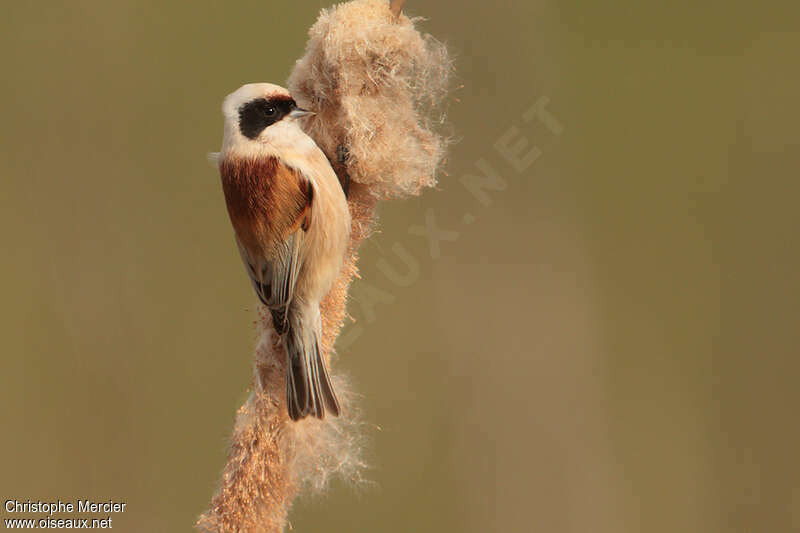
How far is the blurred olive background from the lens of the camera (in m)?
3.29

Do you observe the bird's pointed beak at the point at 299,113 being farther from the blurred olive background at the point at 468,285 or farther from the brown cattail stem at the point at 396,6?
the blurred olive background at the point at 468,285

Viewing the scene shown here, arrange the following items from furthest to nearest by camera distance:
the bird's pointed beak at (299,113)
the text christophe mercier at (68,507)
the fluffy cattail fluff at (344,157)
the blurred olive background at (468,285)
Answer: the blurred olive background at (468,285) < the text christophe mercier at (68,507) < the bird's pointed beak at (299,113) < the fluffy cattail fluff at (344,157)

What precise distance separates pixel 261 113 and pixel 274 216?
29cm

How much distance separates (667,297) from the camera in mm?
3770

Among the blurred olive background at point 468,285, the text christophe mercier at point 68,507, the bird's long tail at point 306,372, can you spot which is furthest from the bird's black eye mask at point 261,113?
the text christophe mercier at point 68,507

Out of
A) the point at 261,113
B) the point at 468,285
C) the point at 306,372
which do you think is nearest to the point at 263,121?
the point at 261,113

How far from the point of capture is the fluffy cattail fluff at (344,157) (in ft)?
5.42

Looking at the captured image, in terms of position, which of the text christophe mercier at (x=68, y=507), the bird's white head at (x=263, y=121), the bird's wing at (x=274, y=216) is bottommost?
the text christophe mercier at (x=68, y=507)

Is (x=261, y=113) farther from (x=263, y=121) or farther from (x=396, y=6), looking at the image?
(x=396, y=6)

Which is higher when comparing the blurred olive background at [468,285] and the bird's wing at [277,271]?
the bird's wing at [277,271]

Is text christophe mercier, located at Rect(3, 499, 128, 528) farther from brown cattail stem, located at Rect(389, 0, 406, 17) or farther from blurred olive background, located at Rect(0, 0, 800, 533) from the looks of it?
brown cattail stem, located at Rect(389, 0, 406, 17)

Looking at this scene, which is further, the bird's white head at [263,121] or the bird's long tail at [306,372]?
the bird's white head at [263,121]

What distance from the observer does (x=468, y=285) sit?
352cm

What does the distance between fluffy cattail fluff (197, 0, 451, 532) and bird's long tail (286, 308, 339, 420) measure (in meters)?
0.05
